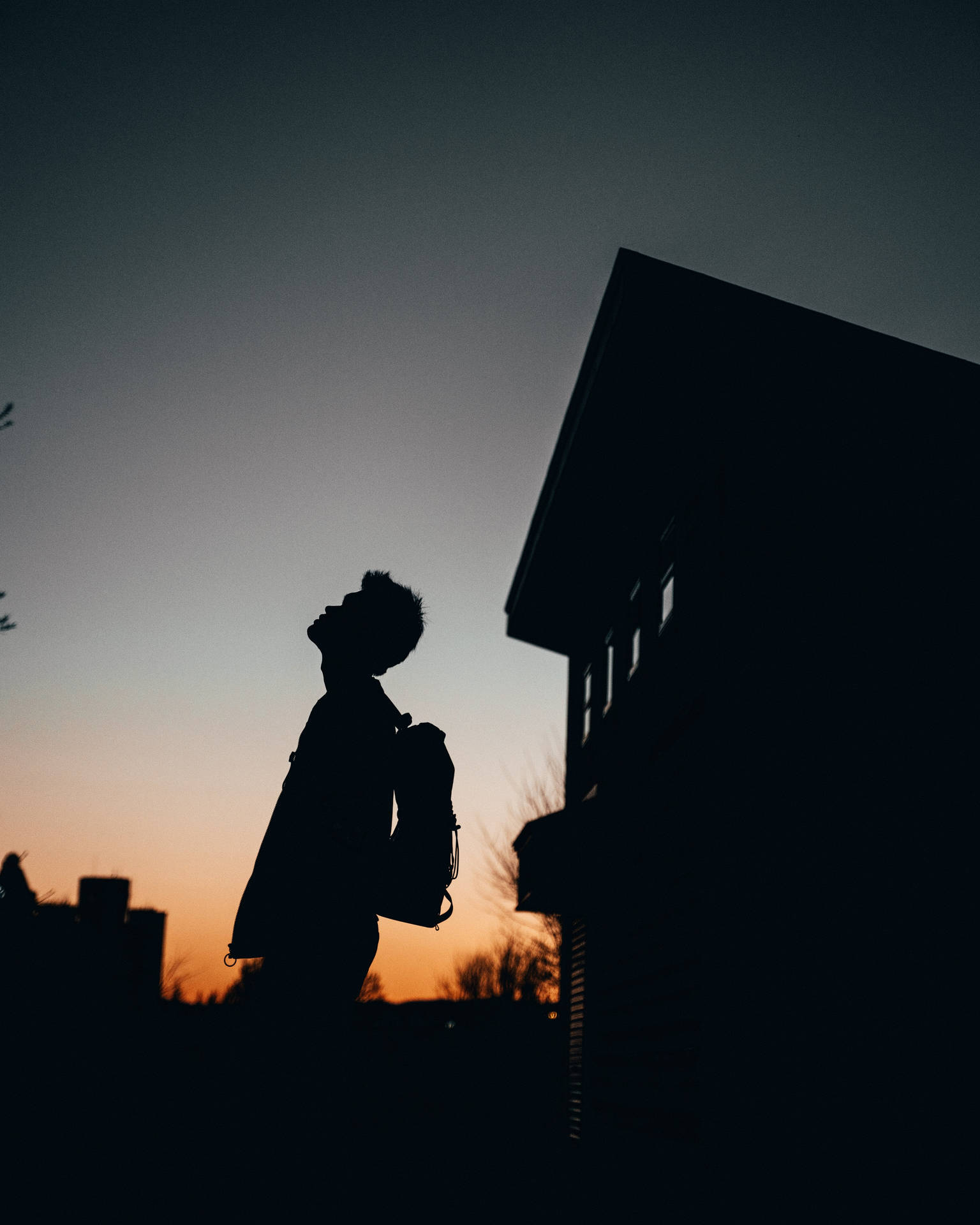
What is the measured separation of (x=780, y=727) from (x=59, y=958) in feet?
14.2

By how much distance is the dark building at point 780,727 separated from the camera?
17.8ft

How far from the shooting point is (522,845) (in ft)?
36.4

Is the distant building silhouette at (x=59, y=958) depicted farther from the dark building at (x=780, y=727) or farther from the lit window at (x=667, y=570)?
the lit window at (x=667, y=570)

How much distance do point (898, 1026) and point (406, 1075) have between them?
4.09 metres

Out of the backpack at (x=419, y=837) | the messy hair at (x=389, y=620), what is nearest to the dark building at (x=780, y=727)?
the backpack at (x=419, y=837)

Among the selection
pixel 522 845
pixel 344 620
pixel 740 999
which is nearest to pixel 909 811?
pixel 740 999

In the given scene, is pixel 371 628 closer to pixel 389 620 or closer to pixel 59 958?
pixel 389 620

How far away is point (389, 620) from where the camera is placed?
2514mm

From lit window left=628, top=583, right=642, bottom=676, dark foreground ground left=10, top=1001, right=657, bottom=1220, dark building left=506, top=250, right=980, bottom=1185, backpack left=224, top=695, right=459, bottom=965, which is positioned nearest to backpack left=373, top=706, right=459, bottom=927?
backpack left=224, top=695, right=459, bottom=965

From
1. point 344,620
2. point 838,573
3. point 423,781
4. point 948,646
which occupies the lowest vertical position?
point 423,781

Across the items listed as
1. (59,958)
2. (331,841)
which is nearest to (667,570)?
(59,958)

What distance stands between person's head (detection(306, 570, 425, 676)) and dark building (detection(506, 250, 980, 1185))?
13.0 ft

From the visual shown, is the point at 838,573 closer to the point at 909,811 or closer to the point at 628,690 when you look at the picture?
the point at 909,811

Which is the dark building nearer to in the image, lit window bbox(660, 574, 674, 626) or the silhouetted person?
lit window bbox(660, 574, 674, 626)
